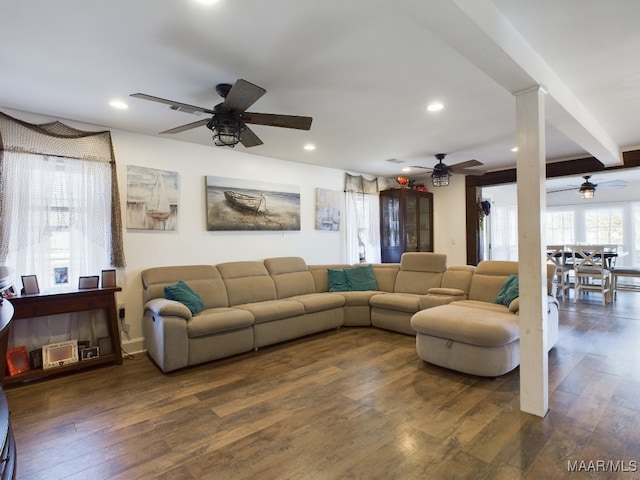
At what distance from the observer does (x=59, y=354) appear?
126 inches

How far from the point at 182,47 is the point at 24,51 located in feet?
3.33

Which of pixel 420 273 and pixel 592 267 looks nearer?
pixel 420 273

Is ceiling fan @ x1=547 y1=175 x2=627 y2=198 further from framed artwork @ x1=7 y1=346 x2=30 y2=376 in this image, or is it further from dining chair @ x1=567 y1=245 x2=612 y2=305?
framed artwork @ x1=7 y1=346 x2=30 y2=376

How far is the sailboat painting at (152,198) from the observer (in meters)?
3.76

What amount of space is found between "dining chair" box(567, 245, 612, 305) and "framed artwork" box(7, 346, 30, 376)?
7.95 metres

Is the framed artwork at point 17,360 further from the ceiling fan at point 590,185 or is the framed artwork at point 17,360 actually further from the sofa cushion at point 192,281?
the ceiling fan at point 590,185

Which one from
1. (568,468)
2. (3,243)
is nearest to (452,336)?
(568,468)

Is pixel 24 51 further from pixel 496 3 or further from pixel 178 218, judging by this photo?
pixel 496 3

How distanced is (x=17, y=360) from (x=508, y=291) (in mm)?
4883

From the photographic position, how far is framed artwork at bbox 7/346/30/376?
9.77 feet

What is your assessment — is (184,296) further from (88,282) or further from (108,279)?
(88,282)

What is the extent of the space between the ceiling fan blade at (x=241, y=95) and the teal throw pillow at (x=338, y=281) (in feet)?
10.1

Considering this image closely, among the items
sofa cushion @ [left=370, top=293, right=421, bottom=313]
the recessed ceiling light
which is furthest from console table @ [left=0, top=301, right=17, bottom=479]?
sofa cushion @ [left=370, top=293, right=421, bottom=313]

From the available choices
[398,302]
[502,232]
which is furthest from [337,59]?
[502,232]
